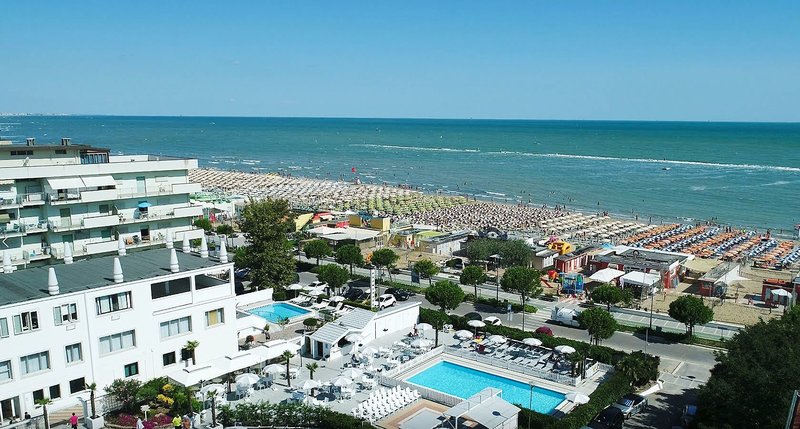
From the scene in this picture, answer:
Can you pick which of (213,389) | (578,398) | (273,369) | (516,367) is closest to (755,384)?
(578,398)

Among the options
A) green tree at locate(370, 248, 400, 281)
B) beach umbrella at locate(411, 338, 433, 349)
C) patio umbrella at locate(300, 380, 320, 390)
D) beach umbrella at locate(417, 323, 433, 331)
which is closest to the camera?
patio umbrella at locate(300, 380, 320, 390)

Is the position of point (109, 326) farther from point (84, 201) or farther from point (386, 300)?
point (386, 300)

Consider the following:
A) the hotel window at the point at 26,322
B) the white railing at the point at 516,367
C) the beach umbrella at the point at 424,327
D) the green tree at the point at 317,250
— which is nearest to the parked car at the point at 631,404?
the white railing at the point at 516,367

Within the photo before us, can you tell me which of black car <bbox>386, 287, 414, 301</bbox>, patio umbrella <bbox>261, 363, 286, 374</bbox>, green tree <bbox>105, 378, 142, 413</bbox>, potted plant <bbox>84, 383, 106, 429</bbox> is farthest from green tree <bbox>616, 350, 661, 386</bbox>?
potted plant <bbox>84, 383, 106, 429</bbox>

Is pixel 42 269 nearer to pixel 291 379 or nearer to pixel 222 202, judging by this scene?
pixel 291 379

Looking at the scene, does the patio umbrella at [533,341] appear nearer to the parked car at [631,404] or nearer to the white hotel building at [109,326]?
the parked car at [631,404]

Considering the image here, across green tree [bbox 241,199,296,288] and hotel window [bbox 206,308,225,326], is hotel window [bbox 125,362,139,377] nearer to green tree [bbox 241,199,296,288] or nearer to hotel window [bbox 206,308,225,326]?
hotel window [bbox 206,308,225,326]
